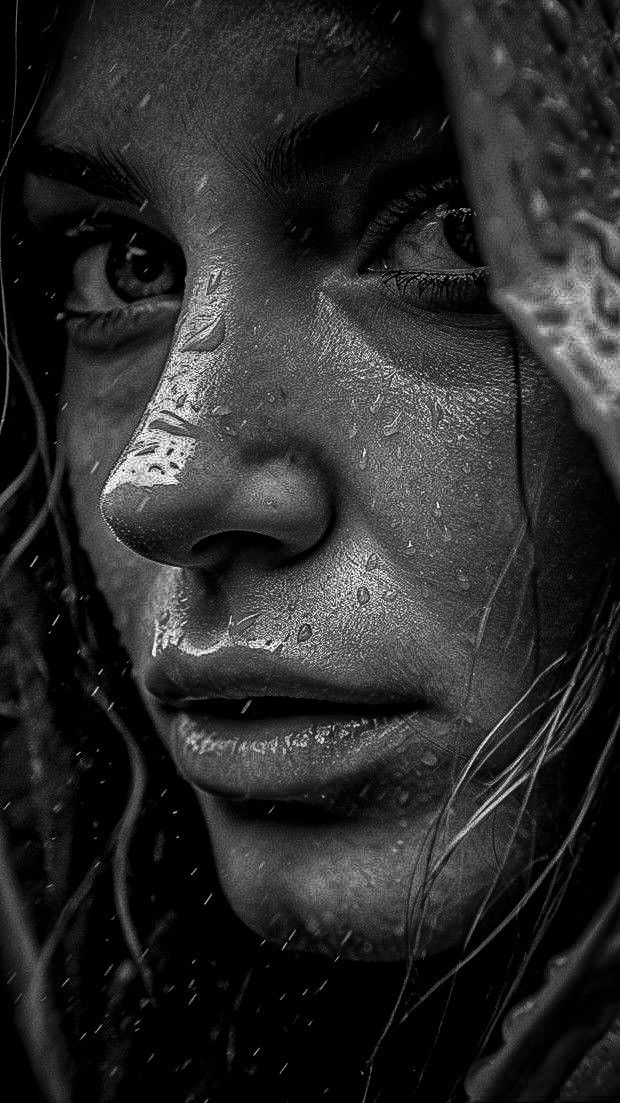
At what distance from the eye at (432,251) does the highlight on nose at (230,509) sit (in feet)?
0.70

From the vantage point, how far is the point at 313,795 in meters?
1.03

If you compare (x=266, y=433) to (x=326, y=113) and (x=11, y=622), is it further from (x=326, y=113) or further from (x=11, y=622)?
(x=11, y=622)

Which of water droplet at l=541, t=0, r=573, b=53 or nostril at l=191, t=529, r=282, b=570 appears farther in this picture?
nostril at l=191, t=529, r=282, b=570

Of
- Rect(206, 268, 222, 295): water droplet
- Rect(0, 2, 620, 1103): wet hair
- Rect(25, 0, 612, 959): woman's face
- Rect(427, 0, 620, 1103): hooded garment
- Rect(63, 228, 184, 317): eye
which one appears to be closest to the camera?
Rect(427, 0, 620, 1103): hooded garment

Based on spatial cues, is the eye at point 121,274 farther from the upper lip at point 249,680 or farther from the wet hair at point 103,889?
the upper lip at point 249,680

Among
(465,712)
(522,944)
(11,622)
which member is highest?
(465,712)

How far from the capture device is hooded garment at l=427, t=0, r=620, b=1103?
63 cm

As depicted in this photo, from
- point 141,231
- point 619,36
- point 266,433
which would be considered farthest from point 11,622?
point 619,36

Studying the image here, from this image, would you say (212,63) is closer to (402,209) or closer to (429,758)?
(402,209)

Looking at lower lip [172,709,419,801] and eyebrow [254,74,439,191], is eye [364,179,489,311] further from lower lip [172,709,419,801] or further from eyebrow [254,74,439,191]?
lower lip [172,709,419,801]

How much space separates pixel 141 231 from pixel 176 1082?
123 centimetres

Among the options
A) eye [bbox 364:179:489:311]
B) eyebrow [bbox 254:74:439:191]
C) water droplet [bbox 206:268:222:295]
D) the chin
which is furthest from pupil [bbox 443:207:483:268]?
the chin

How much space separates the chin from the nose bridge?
311mm

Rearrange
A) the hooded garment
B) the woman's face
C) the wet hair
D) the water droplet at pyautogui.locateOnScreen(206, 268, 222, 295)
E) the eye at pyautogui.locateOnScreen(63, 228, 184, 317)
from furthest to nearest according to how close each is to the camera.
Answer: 1. the wet hair
2. the eye at pyautogui.locateOnScreen(63, 228, 184, 317)
3. the water droplet at pyautogui.locateOnScreen(206, 268, 222, 295)
4. the woman's face
5. the hooded garment
